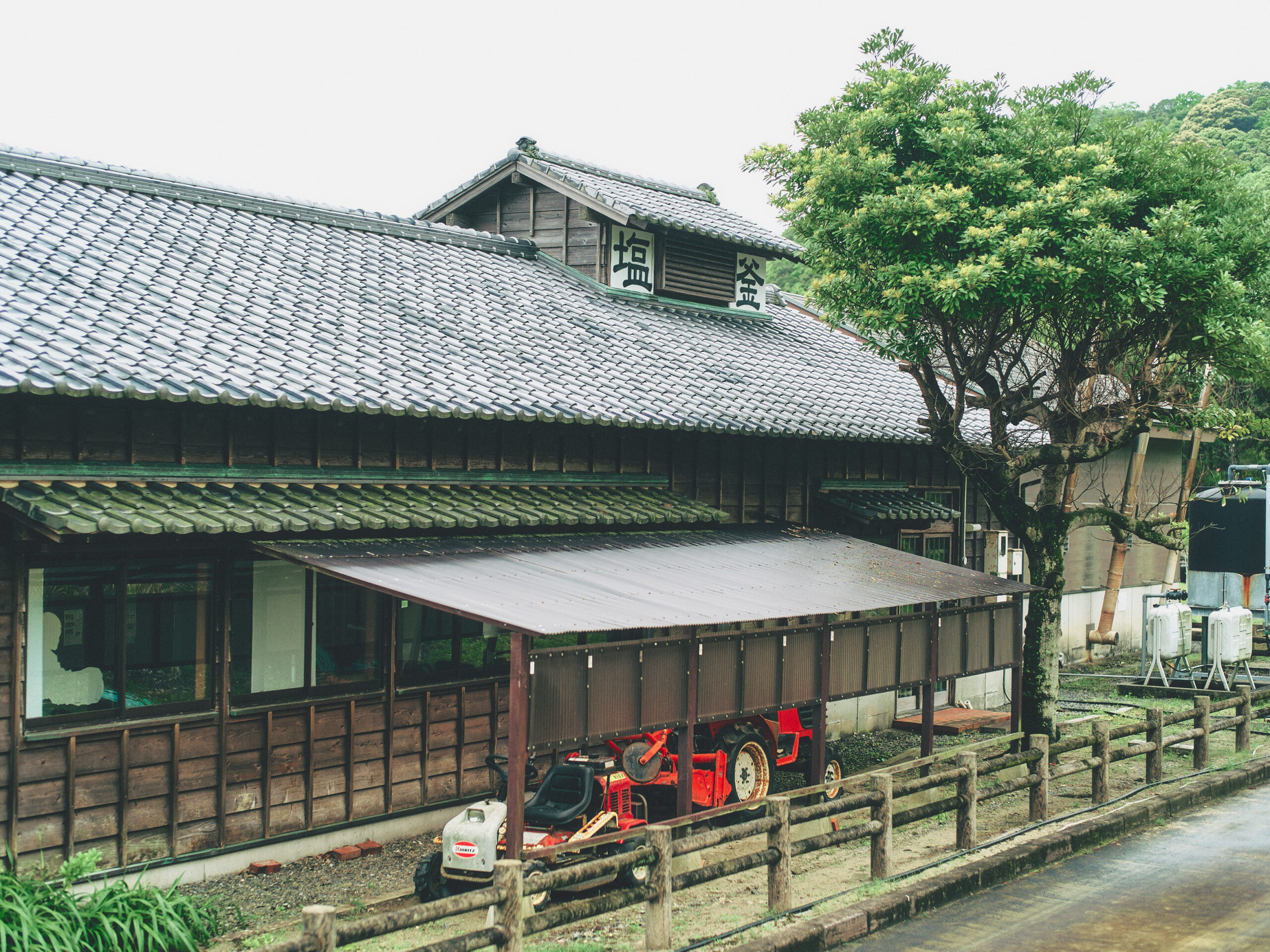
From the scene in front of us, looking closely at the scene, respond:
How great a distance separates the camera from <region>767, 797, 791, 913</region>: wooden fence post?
8094 millimetres

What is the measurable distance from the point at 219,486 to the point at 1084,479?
19139 millimetres

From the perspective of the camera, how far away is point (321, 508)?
965 centimetres

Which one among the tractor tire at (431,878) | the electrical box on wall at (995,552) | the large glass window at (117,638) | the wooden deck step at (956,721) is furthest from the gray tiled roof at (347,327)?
the wooden deck step at (956,721)

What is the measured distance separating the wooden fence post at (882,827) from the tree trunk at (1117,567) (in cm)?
1662

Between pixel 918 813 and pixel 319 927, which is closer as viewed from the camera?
pixel 319 927

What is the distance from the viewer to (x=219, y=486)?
9.56 m

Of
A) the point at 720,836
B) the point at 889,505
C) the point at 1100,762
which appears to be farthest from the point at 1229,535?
the point at 720,836

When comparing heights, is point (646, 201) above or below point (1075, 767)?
above

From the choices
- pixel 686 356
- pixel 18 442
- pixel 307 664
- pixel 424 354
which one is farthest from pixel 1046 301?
pixel 18 442

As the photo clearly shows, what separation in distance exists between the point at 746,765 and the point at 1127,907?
408 cm

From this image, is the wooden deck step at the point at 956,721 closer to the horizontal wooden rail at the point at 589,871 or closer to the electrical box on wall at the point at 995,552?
the electrical box on wall at the point at 995,552

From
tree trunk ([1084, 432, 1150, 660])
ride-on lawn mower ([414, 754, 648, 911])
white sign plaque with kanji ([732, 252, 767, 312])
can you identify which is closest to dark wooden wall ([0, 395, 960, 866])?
ride-on lawn mower ([414, 754, 648, 911])

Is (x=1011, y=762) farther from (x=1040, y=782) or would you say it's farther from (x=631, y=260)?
(x=631, y=260)

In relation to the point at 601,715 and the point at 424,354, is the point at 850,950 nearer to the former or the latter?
the point at 601,715
